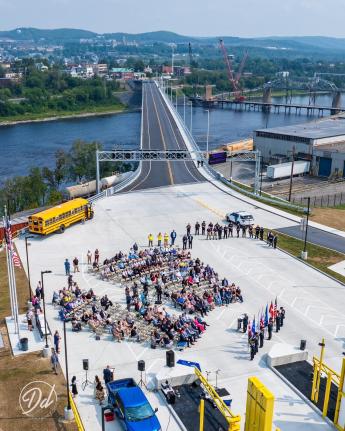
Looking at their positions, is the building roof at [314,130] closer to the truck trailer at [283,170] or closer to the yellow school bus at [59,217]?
the truck trailer at [283,170]

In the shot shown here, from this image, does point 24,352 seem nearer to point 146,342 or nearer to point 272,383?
point 146,342

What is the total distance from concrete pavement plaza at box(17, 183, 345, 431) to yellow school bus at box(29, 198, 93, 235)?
96 cm

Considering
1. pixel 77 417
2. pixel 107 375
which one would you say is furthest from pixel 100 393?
pixel 77 417

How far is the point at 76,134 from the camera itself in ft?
512

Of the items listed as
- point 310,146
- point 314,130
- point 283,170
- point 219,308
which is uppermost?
point 314,130

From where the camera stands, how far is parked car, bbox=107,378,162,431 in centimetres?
2198

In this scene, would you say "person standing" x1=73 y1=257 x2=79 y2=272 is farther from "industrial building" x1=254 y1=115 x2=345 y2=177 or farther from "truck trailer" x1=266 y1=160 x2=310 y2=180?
"industrial building" x1=254 y1=115 x2=345 y2=177

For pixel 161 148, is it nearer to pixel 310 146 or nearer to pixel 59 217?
pixel 310 146

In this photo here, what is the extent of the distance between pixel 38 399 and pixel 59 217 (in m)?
27.0

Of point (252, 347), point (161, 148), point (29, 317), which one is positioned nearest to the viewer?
point (252, 347)

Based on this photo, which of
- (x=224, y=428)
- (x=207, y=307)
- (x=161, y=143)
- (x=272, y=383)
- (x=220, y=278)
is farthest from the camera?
(x=161, y=143)

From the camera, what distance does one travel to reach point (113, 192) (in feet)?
229

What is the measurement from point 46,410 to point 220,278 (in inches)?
755

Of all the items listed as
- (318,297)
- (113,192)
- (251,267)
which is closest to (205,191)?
(113,192)
